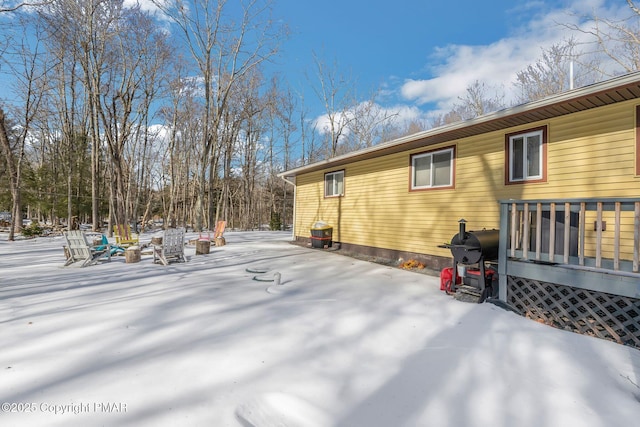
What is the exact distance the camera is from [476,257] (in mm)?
4238

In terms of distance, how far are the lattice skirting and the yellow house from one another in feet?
0.39

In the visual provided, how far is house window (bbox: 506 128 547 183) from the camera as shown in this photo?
203 inches

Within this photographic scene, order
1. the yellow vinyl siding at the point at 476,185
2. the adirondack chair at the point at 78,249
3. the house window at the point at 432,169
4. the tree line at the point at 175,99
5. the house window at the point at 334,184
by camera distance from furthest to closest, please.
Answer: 1. the tree line at the point at 175,99
2. the house window at the point at 334,184
3. the house window at the point at 432,169
4. the adirondack chair at the point at 78,249
5. the yellow vinyl siding at the point at 476,185

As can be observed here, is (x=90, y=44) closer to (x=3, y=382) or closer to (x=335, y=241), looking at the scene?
(x=335, y=241)

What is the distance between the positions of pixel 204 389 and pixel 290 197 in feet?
79.6

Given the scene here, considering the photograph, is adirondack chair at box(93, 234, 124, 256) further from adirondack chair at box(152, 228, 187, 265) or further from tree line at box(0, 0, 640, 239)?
tree line at box(0, 0, 640, 239)

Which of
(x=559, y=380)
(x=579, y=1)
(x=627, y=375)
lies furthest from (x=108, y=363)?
(x=579, y=1)

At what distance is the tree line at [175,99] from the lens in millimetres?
12852

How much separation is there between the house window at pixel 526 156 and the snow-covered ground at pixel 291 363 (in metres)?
2.80

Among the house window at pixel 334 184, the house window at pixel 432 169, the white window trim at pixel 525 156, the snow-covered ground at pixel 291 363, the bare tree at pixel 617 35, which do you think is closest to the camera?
the snow-covered ground at pixel 291 363

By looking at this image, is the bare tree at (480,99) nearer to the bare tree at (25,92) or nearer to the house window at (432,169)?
the house window at (432,169)

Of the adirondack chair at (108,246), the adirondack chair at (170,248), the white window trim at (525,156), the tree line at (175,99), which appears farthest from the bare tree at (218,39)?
the white window trim at (525,156)

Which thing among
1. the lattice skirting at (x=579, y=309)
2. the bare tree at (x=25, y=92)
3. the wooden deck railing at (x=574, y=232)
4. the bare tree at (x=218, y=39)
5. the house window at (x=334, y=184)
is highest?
the bare tree at (x=218, y=39)

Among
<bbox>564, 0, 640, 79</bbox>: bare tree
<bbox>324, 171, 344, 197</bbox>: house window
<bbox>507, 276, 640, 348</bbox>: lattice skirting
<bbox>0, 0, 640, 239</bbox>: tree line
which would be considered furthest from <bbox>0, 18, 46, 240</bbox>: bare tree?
<bbox>564, 0, 640, 79</bbox>: bare tree
